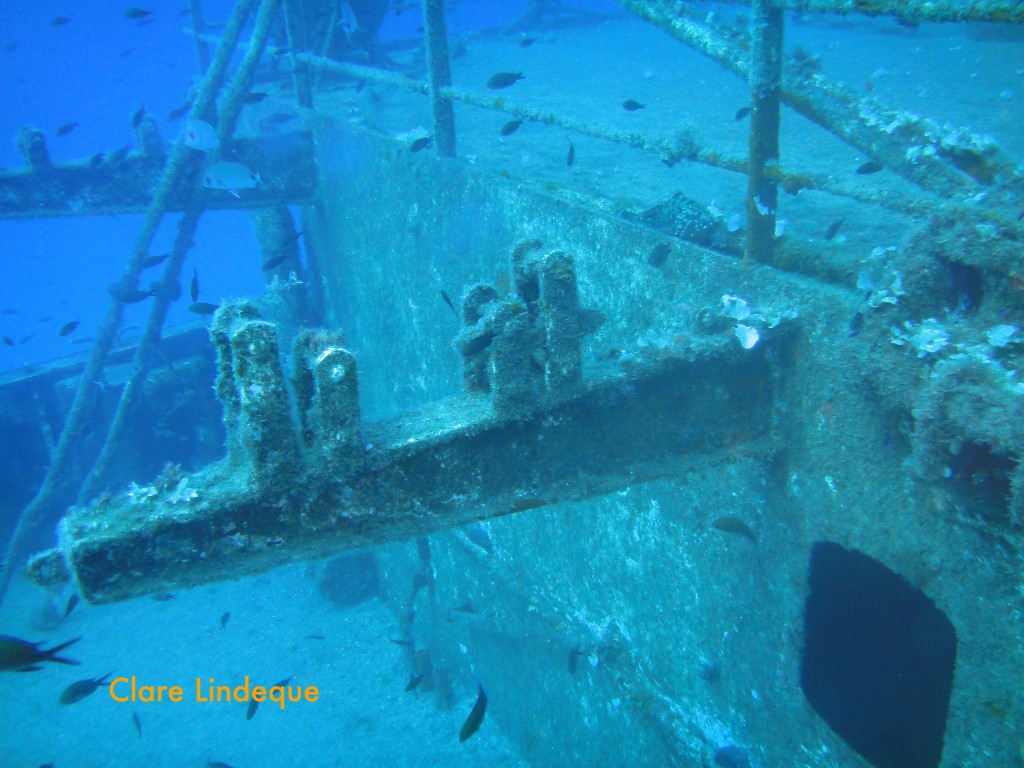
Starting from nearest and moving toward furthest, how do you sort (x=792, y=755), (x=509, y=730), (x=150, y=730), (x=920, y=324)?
1. (x=920, y=324)
2. (x=792, y=755)
3. (x=509, y=730)
4. (x=150, y=730)

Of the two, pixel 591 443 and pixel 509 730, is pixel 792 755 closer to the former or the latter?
pixel 591 443

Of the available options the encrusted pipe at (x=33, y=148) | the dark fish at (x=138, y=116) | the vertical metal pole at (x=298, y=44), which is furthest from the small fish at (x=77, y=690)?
the vertical metal pole at (x=298, y=44)

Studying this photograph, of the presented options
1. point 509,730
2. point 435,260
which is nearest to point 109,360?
point 435,260

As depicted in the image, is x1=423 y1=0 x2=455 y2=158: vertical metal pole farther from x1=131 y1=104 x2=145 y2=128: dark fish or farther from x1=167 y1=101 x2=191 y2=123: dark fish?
x1=167 y1=101 x2=191 y2=123: dark fish

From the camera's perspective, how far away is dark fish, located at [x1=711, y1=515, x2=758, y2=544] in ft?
10.2

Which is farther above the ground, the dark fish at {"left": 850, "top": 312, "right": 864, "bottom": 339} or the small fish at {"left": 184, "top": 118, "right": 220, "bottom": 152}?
the small fish at {"left": 184, "top": 118, "right": 220, "bottom": 152}

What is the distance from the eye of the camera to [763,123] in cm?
275

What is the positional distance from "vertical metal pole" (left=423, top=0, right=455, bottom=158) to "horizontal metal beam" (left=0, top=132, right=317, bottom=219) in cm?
342

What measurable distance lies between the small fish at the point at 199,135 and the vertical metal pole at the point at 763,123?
5.82 meters

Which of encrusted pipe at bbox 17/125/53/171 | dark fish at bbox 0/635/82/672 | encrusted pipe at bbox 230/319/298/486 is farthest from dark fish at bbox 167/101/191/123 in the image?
encrusted pipe at bbox 230/319/298/486

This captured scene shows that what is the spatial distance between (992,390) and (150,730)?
33.4 feet

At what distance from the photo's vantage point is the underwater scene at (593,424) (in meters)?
2.15

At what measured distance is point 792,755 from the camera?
3.05 metres

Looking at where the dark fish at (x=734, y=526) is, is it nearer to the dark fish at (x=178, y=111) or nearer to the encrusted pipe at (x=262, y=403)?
the encrusted pipe at (x=262, y=403)
